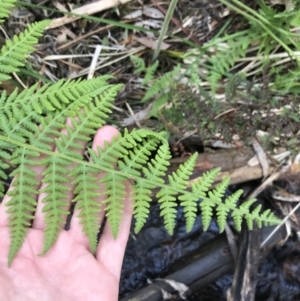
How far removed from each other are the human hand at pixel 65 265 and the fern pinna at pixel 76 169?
0.10 m

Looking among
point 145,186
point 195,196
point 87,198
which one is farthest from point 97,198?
point 195,196

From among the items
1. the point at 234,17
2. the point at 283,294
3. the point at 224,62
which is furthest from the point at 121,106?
the point at 283,294

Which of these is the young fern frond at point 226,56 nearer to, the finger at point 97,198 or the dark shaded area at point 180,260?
the finger at point 97,198

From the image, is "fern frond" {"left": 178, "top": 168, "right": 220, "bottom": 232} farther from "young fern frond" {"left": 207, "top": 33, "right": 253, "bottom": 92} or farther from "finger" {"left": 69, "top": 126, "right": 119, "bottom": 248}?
"young fern frond" {"left": 207, "top": 33, "right": 253, "bottom": 92}

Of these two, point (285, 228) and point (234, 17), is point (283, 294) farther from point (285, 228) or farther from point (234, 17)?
point (234, 17)

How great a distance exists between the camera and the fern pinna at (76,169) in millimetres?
1857

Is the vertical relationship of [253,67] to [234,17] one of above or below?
below

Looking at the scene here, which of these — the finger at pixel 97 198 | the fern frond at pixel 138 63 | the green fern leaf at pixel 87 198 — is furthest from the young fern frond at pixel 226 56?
the green fern leaf at pixel 87 198

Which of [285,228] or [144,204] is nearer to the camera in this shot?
[144,204]

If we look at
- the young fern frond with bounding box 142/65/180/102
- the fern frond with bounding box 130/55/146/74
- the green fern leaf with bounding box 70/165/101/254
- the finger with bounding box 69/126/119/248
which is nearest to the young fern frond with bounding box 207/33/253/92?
the young fern frond with bounding box 142/65/180/102

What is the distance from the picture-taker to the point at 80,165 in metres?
1.90

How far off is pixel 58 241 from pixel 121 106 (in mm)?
1099

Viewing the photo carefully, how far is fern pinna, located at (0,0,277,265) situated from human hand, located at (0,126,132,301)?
10 centimetres

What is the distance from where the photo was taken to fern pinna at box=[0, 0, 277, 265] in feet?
6.09
